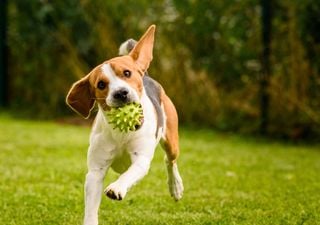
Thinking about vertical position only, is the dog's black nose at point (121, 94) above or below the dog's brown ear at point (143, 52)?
below

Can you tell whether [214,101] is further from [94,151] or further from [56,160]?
[94,151]

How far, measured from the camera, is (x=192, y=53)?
36.4 feet

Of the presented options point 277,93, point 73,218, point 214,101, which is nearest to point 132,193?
point 73,218

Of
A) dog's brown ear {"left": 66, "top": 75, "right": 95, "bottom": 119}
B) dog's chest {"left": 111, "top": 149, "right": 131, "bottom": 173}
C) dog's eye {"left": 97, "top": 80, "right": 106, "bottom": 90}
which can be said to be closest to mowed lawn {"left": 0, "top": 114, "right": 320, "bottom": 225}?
dog's chest {"left": 111, "top": 149, "right": 131, "bottom": 173}

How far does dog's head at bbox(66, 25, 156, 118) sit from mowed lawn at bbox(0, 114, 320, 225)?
3.26 feet

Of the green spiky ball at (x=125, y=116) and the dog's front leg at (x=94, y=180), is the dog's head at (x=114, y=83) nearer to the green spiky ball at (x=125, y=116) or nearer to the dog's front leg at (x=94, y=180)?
the green spiky ball at (x=125, y=116)

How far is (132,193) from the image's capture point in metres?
5.87

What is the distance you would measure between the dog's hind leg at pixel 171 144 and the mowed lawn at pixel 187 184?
7.1 inches

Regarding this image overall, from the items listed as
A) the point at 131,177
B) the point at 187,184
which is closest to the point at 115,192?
the point at 131,177

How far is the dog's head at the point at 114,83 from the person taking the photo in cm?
385

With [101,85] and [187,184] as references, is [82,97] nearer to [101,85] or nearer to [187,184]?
[101,85]

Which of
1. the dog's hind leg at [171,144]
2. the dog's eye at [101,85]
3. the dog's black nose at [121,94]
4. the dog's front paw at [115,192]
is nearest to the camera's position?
the dog's front paw at [115,192]

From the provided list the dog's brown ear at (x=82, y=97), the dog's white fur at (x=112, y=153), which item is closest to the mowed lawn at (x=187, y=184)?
the dog's white fur at (x=112, y=153)

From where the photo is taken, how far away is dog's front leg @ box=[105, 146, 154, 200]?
372 centimetres
